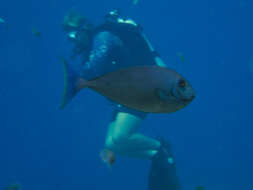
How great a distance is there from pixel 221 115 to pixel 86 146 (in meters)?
15.7

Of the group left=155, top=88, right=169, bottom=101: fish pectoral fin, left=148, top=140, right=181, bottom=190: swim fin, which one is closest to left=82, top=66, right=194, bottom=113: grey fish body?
left=155, top=88, right=169, bottom=101: fish pectoral fin

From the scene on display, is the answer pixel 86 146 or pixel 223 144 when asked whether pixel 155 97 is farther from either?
pixel 223 144

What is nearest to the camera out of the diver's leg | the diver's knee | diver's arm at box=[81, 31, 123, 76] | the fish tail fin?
the fish tail fin

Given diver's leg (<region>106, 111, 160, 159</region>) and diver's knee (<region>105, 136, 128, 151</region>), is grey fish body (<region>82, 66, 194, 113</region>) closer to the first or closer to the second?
diver's leg (<region>106, 111, 160, 159</region>)

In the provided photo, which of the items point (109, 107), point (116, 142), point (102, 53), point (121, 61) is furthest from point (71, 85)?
point (109, 107)

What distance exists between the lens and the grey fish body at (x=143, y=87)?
4.27 feet

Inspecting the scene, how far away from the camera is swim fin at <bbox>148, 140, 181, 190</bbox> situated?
18.0 feet

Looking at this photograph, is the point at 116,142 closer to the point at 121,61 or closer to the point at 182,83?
the point at 121,61

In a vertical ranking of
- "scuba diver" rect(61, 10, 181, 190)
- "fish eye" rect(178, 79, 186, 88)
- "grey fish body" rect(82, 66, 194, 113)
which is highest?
"fish eye" rect(178, 79, 186, 88)

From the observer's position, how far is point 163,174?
5523 millimetres

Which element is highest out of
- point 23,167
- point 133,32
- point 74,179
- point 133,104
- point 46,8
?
point 133,104

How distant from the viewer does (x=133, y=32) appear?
4.82 meters

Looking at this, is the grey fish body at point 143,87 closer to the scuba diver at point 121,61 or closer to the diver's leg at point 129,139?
the scuba diver at point 121,61

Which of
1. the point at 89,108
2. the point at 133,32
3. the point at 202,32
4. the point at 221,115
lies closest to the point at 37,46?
the point at 89,108
